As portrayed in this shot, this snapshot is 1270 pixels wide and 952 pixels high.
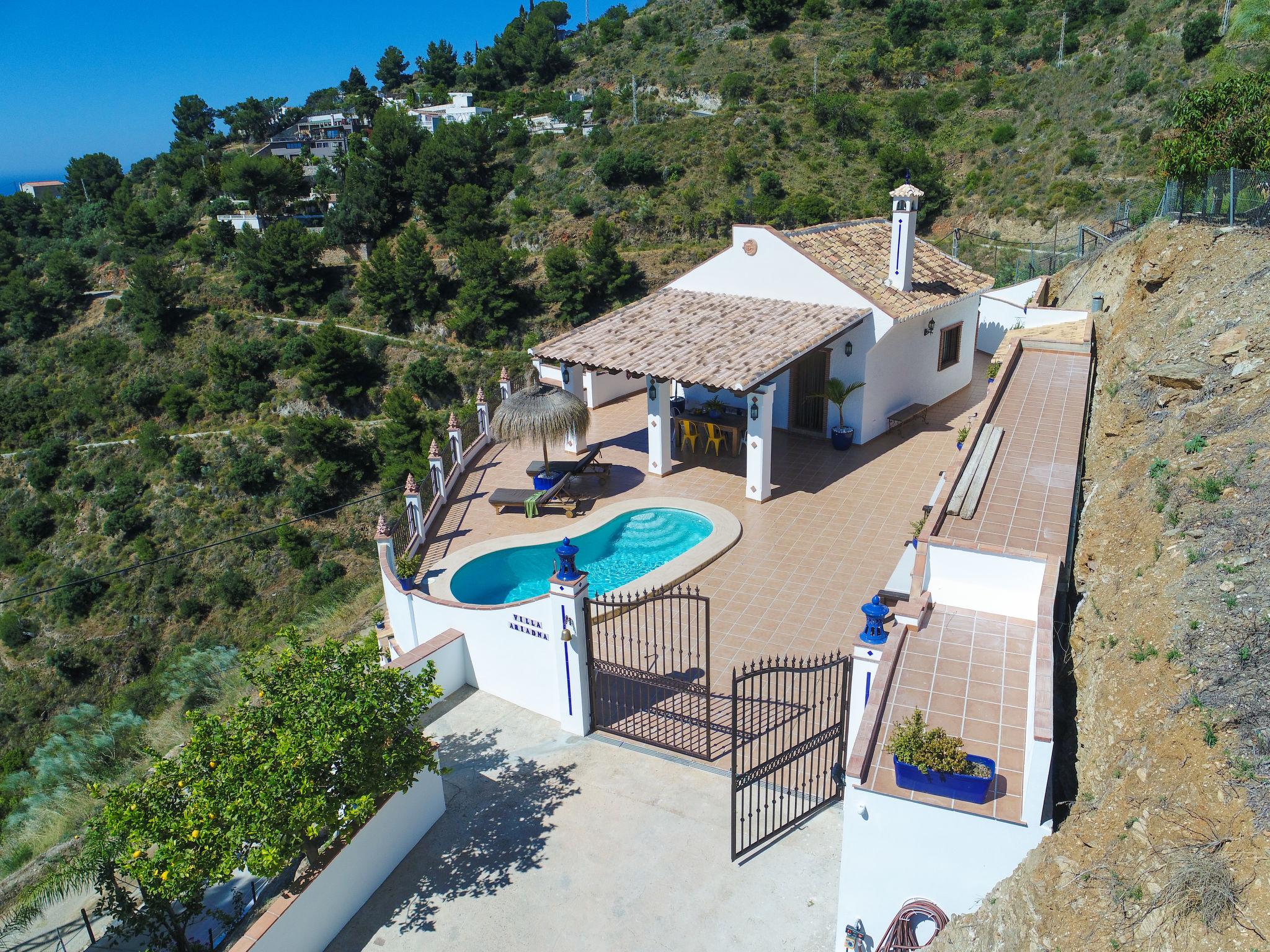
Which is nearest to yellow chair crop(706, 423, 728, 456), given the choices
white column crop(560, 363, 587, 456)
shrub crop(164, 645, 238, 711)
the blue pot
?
white column crop(560, 363, 587, 456)

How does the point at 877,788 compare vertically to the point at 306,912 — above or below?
above

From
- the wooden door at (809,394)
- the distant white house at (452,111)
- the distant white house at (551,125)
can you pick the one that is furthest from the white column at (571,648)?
the distant white house at (452,111)

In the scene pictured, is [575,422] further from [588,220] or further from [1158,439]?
[588,220]

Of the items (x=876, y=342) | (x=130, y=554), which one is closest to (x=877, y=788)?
(x=876, y=342)

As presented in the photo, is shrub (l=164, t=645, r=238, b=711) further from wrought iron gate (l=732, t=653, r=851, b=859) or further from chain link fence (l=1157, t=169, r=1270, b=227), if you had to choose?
chain link fence (l=1157, t=169, r=1270, b=227)

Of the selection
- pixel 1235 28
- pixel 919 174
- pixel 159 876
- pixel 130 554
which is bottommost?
pixel 130 554

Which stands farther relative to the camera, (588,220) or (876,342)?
(588,220)
